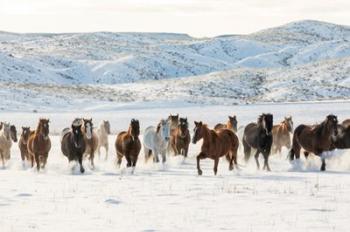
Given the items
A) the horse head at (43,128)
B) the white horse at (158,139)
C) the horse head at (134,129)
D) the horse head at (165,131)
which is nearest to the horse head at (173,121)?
the white horse at (158,139)

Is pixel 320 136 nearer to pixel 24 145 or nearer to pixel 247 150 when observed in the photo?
pixel 247 150

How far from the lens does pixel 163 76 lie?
496 ft

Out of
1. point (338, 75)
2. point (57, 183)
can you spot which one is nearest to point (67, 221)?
point (57, 183)

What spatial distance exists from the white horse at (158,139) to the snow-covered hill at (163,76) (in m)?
43.8

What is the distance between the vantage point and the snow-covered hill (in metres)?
80.2

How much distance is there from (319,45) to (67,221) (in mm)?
182491

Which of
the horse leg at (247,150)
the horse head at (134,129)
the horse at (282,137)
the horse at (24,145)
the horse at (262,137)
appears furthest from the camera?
the horse at (282,137)

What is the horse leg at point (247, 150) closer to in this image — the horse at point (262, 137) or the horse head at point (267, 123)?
the horse at point (262, 137)

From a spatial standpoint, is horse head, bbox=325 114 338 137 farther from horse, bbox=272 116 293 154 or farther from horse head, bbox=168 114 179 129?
horse head, bbox=168 114 179 129

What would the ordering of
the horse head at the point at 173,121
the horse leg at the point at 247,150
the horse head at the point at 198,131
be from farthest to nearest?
the horse head at the point at 173,121, the horse leg at the point at 247,150, the horse head at the point at 198,131

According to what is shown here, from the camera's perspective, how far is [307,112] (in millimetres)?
50094

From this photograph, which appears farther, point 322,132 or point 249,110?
point 249,110

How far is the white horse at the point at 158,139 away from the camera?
22891 mm

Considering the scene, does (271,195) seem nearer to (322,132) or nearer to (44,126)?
(322,132)
